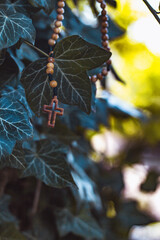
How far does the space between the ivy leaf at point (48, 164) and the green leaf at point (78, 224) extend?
0.89 ft

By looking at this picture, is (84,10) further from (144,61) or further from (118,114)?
(144,61)

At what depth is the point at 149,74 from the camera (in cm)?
214

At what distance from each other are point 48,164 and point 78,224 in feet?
1.13

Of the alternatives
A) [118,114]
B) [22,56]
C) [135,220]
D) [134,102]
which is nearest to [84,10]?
[118,114]

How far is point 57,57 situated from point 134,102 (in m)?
1.54

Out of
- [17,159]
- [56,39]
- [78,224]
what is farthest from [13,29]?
[78,224]

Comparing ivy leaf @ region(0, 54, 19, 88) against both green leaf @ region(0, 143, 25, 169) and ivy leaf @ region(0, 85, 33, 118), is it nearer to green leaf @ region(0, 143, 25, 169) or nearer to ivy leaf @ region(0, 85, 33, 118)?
ivy leaf @ region(0, 85, 33, 118)

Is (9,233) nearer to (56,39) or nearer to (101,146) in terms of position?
(56,39)

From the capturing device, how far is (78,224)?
79 centimetres

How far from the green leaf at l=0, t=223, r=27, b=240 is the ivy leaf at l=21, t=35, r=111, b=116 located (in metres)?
0.31

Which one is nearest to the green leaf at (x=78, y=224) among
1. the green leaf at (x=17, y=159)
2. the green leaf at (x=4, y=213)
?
the green leaf at (x=4, y=213)

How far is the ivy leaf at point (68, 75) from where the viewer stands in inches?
16.3

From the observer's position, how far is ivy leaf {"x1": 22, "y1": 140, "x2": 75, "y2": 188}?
0.46 metres

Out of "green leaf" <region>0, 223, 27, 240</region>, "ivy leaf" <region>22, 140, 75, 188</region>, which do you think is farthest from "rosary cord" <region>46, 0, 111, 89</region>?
"green leaf" <region>0, 223, 27, 240</region>
